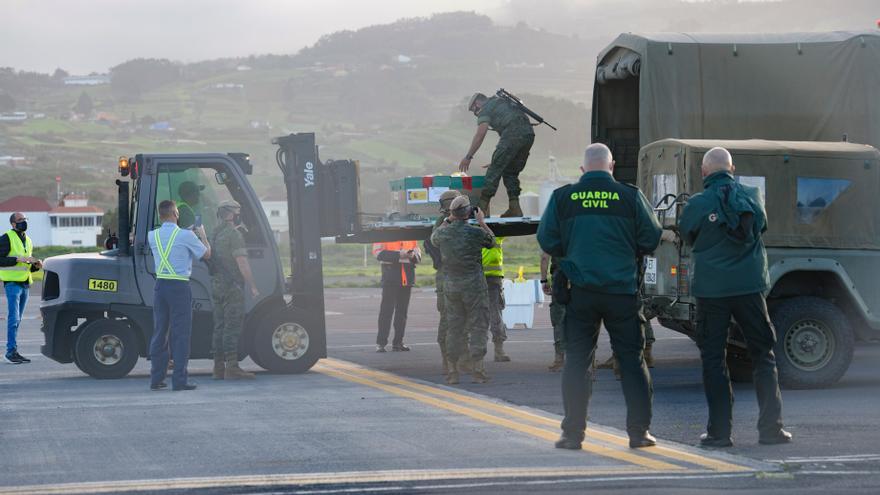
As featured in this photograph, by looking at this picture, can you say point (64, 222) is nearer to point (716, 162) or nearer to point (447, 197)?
point (447, 197)

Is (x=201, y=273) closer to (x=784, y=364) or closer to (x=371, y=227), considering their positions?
(x=371, y=227)

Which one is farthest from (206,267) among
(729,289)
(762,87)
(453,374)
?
(729,289)

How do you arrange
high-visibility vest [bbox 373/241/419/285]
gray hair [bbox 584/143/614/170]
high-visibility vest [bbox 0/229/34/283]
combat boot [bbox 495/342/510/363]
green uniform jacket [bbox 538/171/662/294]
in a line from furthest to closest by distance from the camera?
high-visibility vest [bbox 373/241/419/285]
high-visibility vest [bbox 0/229/34/283]
combat boot [bbox 495/342/510/363]
gray hair [bbox 584/143/614/170]
green uniform jacket [bbox 538/171/662/294]

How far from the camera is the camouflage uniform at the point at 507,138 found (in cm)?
1520

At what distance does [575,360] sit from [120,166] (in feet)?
24.9

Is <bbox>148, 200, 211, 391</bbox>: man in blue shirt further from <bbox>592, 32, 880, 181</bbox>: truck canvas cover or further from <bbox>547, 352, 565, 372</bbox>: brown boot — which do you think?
<bbox>592, 32, 880, 181</bbox>: truck canvas cover

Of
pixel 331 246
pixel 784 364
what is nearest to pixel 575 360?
pixel 784 364

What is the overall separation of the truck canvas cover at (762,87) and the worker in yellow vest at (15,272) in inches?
316

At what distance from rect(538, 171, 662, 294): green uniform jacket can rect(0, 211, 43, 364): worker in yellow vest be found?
9770 mm

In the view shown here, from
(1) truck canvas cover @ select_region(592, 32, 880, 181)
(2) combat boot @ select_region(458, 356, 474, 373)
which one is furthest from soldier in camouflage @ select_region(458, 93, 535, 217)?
(2) combat boot @ select_region(458, 356, 474, 373)

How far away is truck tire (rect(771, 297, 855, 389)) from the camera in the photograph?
41.8 ft

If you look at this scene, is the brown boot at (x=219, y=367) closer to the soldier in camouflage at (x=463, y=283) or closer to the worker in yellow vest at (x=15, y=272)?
the soldier in camouflage at (x=463, y=283)

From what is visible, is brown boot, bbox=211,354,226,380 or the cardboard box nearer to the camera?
brown boot, bbox=211,354,226,380

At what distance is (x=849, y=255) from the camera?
42.7 ft
